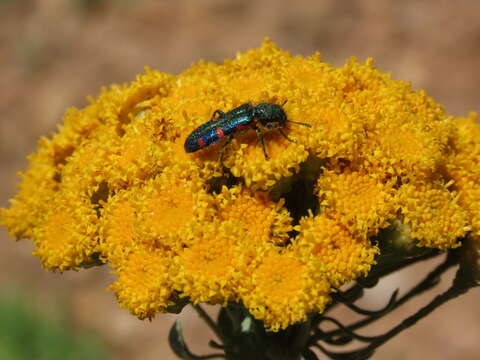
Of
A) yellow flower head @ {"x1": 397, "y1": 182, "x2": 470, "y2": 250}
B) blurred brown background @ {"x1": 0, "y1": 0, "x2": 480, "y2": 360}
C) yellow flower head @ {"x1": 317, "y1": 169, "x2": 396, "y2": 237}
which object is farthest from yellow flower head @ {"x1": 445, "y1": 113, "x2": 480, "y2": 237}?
blurred brown background @ {"x1": 0, "y1": 0, "x2": 480, "y2": 360}

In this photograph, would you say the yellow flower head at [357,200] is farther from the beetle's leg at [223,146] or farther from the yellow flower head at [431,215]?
the beetle's leg at [223,146]

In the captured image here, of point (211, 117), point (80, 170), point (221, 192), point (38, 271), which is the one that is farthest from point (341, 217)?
point (38, 271)

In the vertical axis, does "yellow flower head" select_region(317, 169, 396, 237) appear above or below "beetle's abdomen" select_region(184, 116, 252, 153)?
below

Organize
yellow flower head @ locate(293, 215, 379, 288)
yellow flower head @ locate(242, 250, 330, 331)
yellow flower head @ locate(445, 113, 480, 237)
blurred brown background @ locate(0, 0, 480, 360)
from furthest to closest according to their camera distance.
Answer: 1. blurred brown background @ locate(0, 0, 480, 360)
2. yellow flower head @ locate(445, 113, 480, 237)
3. yellow flower head @ locate(293, 215, 379, 288)
4. yellow flower head @ locate(242, 250, 330, 331)

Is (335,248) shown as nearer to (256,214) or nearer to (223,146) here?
(256,214)

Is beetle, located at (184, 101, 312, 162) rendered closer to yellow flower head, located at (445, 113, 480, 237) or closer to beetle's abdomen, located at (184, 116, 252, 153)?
beetle's abdomen, located at (184, 116, 252, 153)

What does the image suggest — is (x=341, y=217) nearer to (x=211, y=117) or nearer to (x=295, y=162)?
(x=295, y=162)

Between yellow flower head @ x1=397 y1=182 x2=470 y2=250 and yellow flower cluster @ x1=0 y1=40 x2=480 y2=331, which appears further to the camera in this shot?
yellow flower head @ x1=397 y1=182 x2=470 y2=250

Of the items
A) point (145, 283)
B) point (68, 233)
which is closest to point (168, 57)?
point (68, 233)
